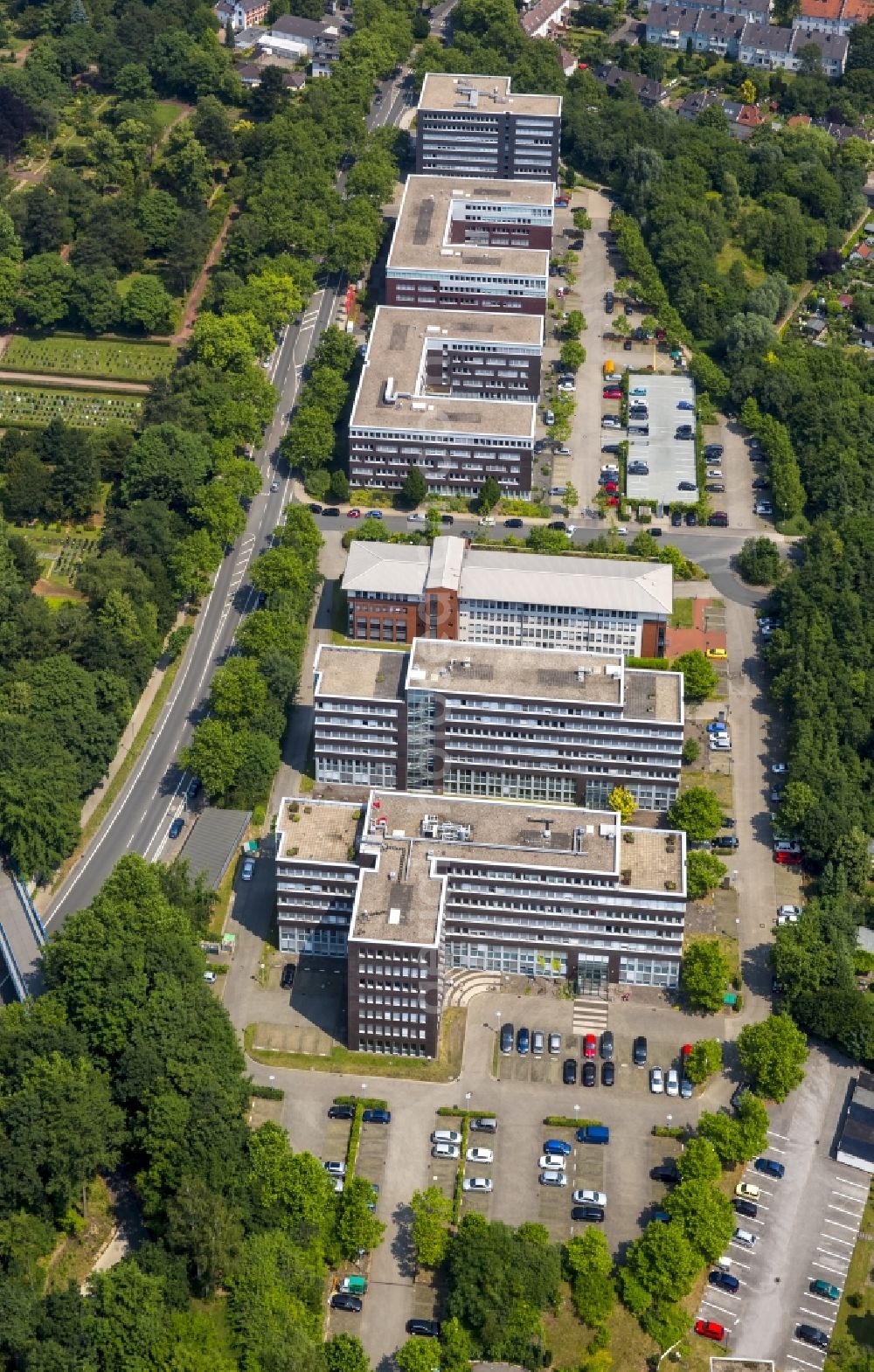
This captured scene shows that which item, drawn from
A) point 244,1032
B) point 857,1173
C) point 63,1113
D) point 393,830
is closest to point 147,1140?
point 63,1113

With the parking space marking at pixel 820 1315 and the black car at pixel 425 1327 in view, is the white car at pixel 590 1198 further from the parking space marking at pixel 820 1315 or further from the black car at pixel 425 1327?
the parking space marking at pixel 820 1315

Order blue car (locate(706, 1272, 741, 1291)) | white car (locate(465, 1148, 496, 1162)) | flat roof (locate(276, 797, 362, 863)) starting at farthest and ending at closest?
flat roof (locate(276, 797, 362, 863)), white car (locate(465, 1148, 496, 1162)), blue car (locate(706, 1272, 741, 1291))

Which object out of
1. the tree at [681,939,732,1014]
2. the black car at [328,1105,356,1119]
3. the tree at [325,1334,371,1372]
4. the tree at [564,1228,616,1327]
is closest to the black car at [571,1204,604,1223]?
the tree at [564,1228,616,1327]

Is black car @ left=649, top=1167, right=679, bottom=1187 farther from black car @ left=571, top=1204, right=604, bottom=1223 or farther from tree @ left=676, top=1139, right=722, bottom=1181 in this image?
black car @ left=571, top=1204, right=604, bottom=1223

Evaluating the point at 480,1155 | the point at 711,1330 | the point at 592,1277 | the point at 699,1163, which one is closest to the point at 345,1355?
the point at 592,1277

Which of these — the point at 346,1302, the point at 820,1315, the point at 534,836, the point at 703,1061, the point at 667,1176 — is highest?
the point at 534,836

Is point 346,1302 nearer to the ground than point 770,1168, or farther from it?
nearer to the ground

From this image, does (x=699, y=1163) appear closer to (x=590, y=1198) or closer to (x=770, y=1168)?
(x=770, y=1168)
